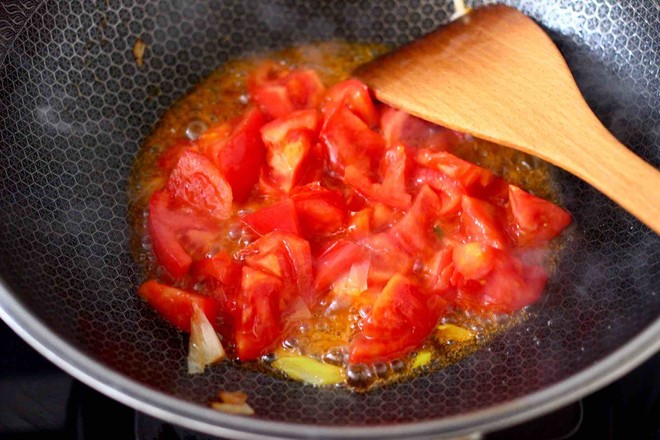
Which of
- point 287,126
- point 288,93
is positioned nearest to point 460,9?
point 288,93

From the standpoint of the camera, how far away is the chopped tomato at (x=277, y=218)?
1808 millimetres

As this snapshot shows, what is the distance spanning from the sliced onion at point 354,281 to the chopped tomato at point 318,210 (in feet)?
0.52

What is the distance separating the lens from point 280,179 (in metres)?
1.96

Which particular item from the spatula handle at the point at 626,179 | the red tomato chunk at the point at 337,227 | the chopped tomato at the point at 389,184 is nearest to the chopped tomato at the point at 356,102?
the red tomato chunk at the point at 337,227

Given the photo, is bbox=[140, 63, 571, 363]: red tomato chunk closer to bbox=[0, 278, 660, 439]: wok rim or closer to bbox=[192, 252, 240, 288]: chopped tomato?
bbox=[192, 252, 240, 288]: chopped tomato

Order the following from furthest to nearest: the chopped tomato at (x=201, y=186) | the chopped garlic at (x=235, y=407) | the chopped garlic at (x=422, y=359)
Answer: the chopped tomato at (x=201, y=186) → the chopped garlic at (x=422, y=359) → the chopped garlic at (x=235, y=407)

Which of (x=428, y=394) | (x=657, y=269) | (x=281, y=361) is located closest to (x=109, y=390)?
(x=281, y=361)

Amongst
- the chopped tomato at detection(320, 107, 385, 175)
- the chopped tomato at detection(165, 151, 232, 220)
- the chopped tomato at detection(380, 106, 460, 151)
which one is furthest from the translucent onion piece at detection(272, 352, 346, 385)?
the chopped tomato at detection(380, 106, 460, 151)

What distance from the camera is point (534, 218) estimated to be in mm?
1853

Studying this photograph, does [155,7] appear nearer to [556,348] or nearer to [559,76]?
[559,76]

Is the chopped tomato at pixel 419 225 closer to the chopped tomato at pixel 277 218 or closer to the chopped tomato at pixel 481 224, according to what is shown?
the chopped tomato at pixel 481 224

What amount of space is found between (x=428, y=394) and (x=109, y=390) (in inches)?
28.9

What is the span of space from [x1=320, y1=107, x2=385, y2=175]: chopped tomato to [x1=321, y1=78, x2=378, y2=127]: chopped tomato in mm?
48

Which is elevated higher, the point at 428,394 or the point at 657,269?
the point at 657,269
